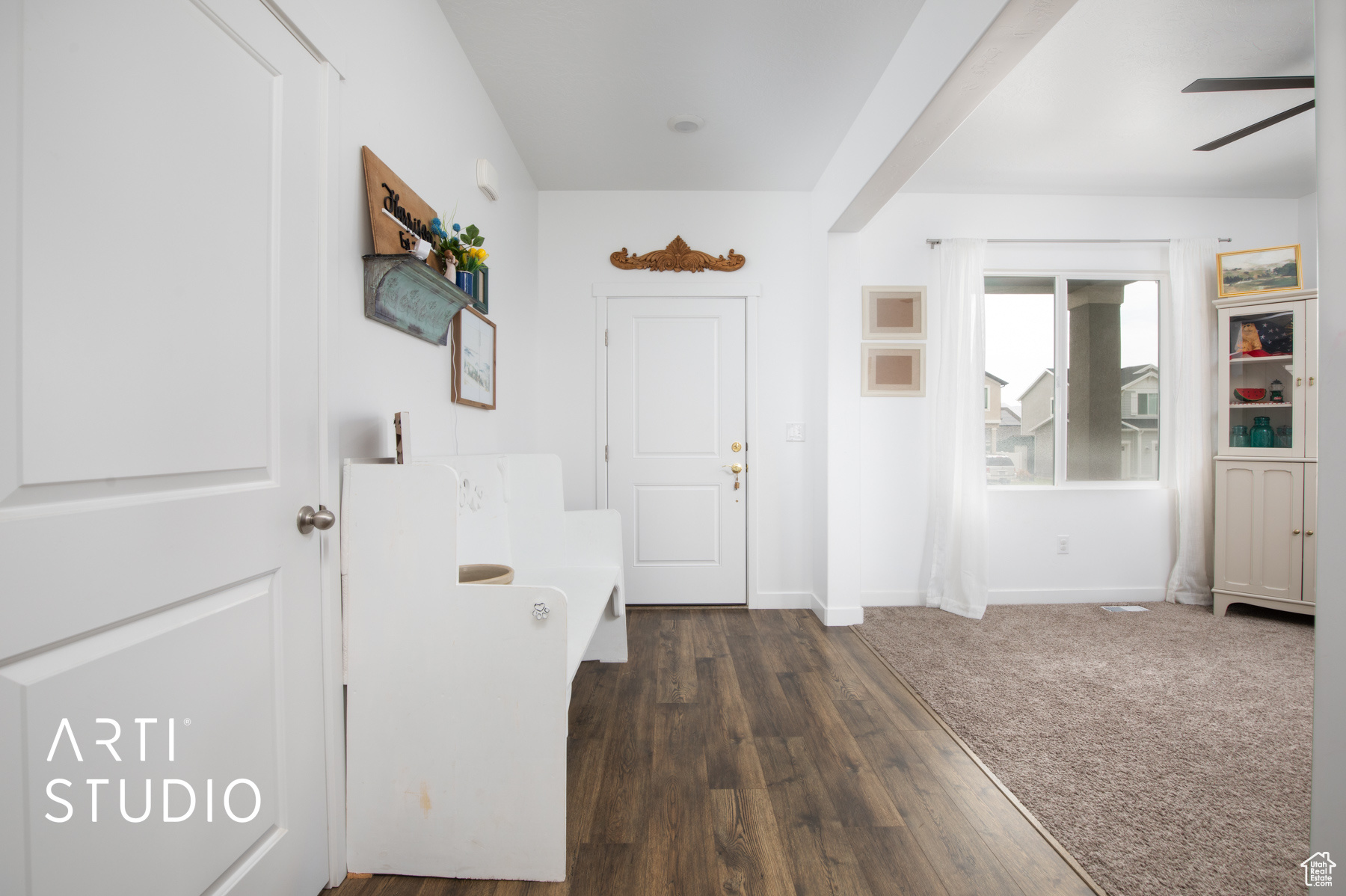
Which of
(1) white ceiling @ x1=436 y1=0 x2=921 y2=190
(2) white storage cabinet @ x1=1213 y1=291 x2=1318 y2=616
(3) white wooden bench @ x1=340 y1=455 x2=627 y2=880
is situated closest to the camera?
(3) white wooden bench @ x1=340 y1=455 x2=627 y2=880

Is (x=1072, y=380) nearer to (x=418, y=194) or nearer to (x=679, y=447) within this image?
(x=679, y=447)

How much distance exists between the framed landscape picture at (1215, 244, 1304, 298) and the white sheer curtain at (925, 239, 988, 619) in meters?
1.41

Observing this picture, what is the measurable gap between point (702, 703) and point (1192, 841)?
1.43 meters

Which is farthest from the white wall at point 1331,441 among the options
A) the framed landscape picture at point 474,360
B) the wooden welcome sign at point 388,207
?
the framed landscape picture at point 474,360

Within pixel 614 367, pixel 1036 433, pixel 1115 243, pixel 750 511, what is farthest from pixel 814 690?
pixel 1115 243

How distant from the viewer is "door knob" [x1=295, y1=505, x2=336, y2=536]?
1.24 m

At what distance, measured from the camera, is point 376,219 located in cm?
147

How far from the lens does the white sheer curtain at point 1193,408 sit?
3520 mm

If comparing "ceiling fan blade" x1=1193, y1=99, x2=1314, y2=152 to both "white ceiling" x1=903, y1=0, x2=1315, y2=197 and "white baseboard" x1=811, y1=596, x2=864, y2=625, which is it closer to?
"white ceiling" x1=903, y1=0, x2=1315, y2=197

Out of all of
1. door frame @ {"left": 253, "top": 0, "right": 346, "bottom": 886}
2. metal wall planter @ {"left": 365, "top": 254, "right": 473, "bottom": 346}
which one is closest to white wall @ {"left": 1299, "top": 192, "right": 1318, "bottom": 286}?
metal wall planter @ {"left": 365, "top": 254, "right": 473, "bottom": 346}

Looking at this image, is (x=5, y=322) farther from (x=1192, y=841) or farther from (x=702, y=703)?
(x=1192, y=841)

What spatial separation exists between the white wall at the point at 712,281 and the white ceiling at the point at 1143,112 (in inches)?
39.5

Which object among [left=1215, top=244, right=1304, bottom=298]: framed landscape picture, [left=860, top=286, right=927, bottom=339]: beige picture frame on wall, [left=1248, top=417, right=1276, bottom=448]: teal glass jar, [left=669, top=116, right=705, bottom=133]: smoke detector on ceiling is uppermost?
[left=669, top=116, right=705, bottom=133]: smoke detector on ceiling

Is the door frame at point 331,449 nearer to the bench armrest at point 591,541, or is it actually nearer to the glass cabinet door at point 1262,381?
the bench armrest at point 591,541
